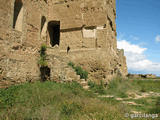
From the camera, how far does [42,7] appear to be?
9.98 metres

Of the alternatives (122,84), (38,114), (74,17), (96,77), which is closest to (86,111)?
(38,114)

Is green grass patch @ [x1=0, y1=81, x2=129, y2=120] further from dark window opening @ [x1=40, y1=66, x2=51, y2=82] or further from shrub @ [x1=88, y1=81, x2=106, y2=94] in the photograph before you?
dark window opening @ [x1=40, y1=66, x2=51, y2=82]

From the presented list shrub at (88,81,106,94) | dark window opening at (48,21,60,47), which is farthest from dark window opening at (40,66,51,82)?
dark window opening at (48,21,60,47)

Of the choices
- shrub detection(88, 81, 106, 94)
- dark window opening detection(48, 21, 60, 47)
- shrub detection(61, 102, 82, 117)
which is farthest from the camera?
dark window opening detection(48, 21, 60, 47)

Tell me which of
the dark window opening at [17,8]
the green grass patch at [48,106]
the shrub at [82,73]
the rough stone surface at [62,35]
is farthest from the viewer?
the shrub at [82,73]

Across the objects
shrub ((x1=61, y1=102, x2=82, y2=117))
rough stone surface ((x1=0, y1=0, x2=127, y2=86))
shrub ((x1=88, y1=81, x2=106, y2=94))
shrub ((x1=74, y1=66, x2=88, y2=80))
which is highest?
rough stone surface ((x1=0, y1=0, x2=127, y2=86))

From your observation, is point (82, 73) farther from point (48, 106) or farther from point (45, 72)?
point (48, 106)

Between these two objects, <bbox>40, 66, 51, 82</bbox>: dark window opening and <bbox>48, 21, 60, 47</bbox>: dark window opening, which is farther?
<bbox>48, 21, 60, 47</bbox>: dark window opening

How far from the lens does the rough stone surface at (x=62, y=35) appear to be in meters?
7.14

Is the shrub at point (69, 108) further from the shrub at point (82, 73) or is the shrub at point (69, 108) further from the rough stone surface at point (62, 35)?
the shrub at point (82, 73)

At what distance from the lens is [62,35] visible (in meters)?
10.2

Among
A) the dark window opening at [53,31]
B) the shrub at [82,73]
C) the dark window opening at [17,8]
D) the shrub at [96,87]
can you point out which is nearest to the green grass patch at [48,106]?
the shrub at [96,87]

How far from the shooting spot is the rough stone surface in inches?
281

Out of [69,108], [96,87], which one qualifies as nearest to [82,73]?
[96,87]
